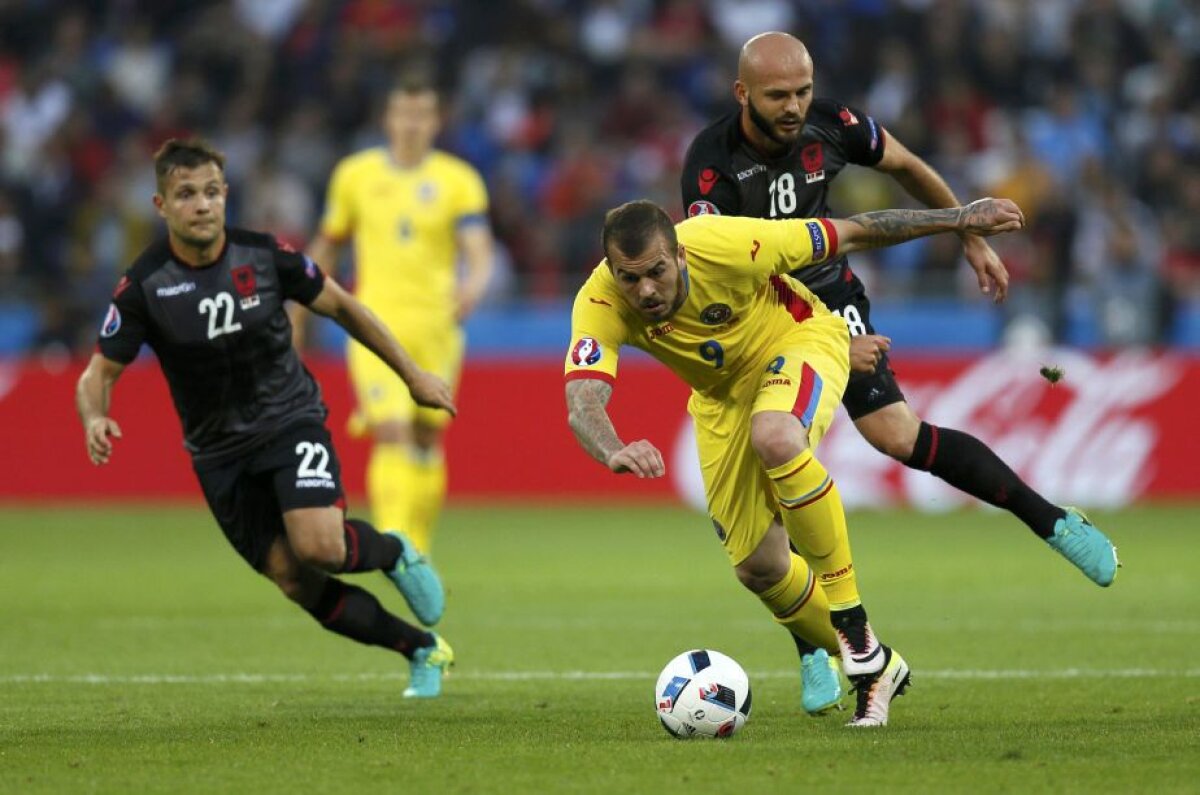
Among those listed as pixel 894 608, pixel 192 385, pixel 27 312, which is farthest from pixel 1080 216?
pixel 192 385

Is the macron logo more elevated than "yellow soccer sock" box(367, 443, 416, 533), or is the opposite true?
the macron logo

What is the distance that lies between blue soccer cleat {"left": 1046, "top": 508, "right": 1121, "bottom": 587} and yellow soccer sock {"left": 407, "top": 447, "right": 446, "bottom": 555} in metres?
4.98

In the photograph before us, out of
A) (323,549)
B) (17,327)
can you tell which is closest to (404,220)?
(323,549)

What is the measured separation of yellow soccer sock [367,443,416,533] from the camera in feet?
37.2

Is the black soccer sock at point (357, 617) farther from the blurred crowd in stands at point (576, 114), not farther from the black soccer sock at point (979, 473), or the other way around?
the blurred crowd in stands at point (576, 114)

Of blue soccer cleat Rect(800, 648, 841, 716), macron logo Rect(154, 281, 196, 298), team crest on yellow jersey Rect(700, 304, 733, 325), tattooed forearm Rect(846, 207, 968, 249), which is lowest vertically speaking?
blue soccer cleat Rect(800, 648, 841, 716)

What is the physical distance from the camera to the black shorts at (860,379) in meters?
7.38

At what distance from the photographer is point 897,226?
6.77 m

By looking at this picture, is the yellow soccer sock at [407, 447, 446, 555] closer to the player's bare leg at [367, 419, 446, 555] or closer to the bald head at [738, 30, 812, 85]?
the player's bare leg at [367, 419, 446, 555]

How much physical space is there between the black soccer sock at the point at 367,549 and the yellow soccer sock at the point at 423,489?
3.57 metres

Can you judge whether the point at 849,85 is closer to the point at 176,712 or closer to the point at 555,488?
the point at 555,488

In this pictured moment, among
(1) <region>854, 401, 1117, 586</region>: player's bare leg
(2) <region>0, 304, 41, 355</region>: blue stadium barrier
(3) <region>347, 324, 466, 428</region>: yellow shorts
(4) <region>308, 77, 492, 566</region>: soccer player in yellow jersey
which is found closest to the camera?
(1) <region>854, 401, 1117, 586</region>: player's bare leg

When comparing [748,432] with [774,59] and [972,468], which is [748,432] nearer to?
[972,468]

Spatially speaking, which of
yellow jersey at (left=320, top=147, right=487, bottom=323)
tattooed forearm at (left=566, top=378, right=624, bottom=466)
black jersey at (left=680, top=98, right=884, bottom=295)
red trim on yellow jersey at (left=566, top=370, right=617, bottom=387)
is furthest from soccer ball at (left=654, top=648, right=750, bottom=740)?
yellow jersey at (left=320, top=147, right=487, bottom=323)
